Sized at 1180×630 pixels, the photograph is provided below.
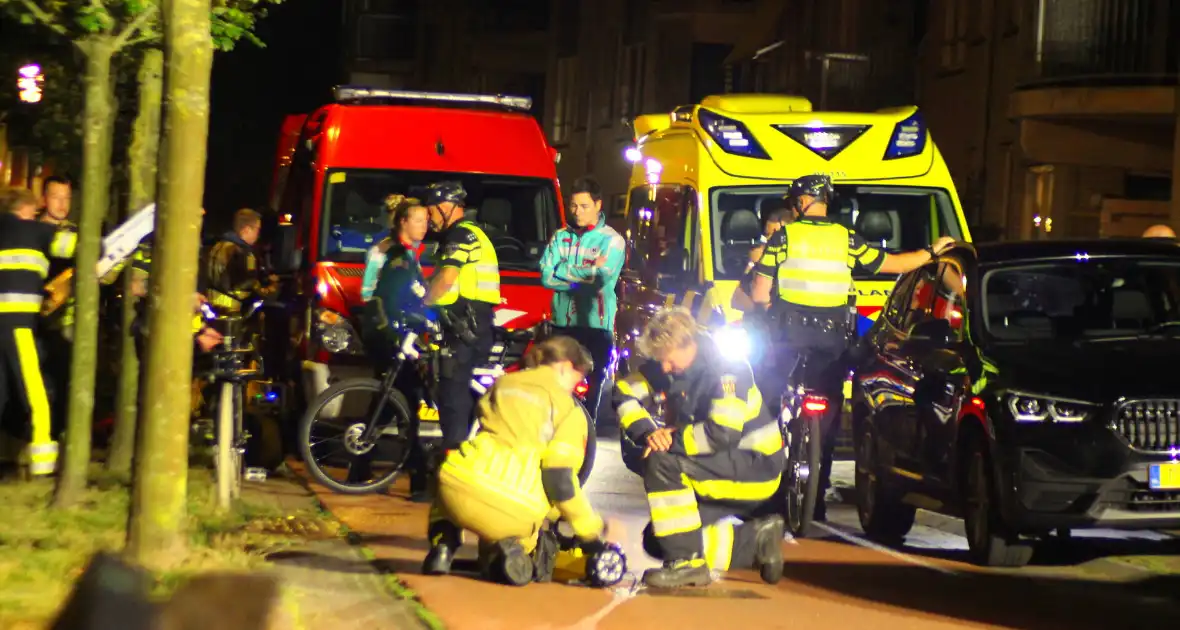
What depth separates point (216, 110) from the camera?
178ft

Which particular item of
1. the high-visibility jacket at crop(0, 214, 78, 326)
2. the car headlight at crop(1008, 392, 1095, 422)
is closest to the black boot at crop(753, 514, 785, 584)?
the car headlight at crop(1008, 392, 1095, 422)

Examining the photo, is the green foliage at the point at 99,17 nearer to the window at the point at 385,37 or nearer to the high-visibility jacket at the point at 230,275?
the high-visibility jacket at the point at 230,275

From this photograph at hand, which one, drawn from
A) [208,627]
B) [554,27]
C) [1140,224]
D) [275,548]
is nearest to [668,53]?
[554,27]

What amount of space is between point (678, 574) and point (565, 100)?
43657 millimetres

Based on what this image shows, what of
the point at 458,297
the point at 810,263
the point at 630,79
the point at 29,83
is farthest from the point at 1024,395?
the point at 630,79

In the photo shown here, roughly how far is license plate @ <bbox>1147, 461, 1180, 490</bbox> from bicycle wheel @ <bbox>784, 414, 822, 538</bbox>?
180 centimetres

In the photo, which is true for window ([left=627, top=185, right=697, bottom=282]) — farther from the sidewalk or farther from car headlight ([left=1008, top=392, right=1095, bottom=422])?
car headlight ([left=1008, top=392, right=1095, bottom=422])

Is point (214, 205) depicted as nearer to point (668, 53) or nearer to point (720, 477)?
point (668, 53)

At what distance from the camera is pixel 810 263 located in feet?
35.9

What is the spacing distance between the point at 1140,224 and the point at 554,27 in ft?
102

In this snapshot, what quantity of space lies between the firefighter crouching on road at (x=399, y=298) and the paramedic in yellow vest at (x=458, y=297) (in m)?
0.38

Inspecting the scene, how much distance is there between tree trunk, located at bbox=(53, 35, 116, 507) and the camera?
10570mm

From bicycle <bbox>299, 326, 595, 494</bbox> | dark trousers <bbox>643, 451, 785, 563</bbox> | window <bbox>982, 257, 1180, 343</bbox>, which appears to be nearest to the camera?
dark trousers <bbox>643, 451, 785, 563</bbox>

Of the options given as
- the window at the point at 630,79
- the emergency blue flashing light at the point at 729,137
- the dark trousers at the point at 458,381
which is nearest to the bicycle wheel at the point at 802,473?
the dark trousers at the point at 458,381
